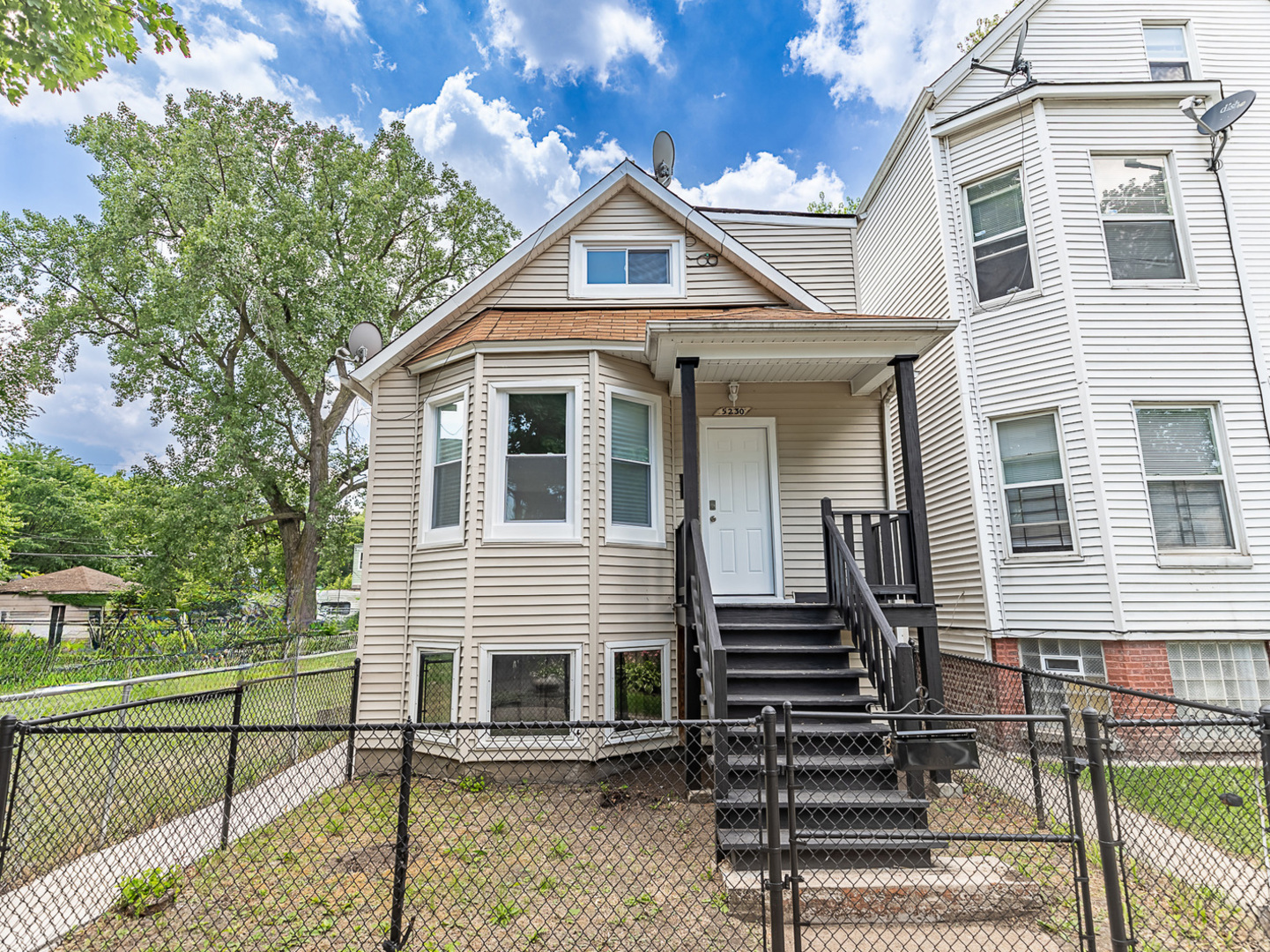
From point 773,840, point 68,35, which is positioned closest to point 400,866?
point 773,840

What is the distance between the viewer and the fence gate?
3.03 meters

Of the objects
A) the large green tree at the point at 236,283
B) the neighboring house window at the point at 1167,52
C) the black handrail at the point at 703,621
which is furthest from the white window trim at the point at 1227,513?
the large green tree at the point at 236,283

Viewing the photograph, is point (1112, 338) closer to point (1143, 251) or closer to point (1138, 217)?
point (1143, 251)

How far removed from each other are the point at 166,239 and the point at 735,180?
21835 millimetres

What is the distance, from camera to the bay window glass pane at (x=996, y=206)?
8.50 m

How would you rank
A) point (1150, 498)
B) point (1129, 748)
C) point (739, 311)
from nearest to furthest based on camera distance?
point (1129, 748) < point (1150, 498) < point (739, 311)

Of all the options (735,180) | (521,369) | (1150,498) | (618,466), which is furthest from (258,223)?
(1150,498)

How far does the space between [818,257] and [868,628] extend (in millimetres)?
8690

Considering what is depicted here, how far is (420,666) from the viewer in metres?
7.37

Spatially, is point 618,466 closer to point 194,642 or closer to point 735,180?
point 194,642

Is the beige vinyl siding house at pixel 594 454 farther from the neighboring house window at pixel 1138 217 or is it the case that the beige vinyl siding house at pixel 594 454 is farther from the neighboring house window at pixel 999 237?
the neighboring house window at pixel 1138 217

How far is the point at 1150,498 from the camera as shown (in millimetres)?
7434

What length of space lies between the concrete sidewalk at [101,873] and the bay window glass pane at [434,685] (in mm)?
1590

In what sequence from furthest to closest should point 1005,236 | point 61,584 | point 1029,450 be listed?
point 61,584
point 1005,236
point 1029,450
